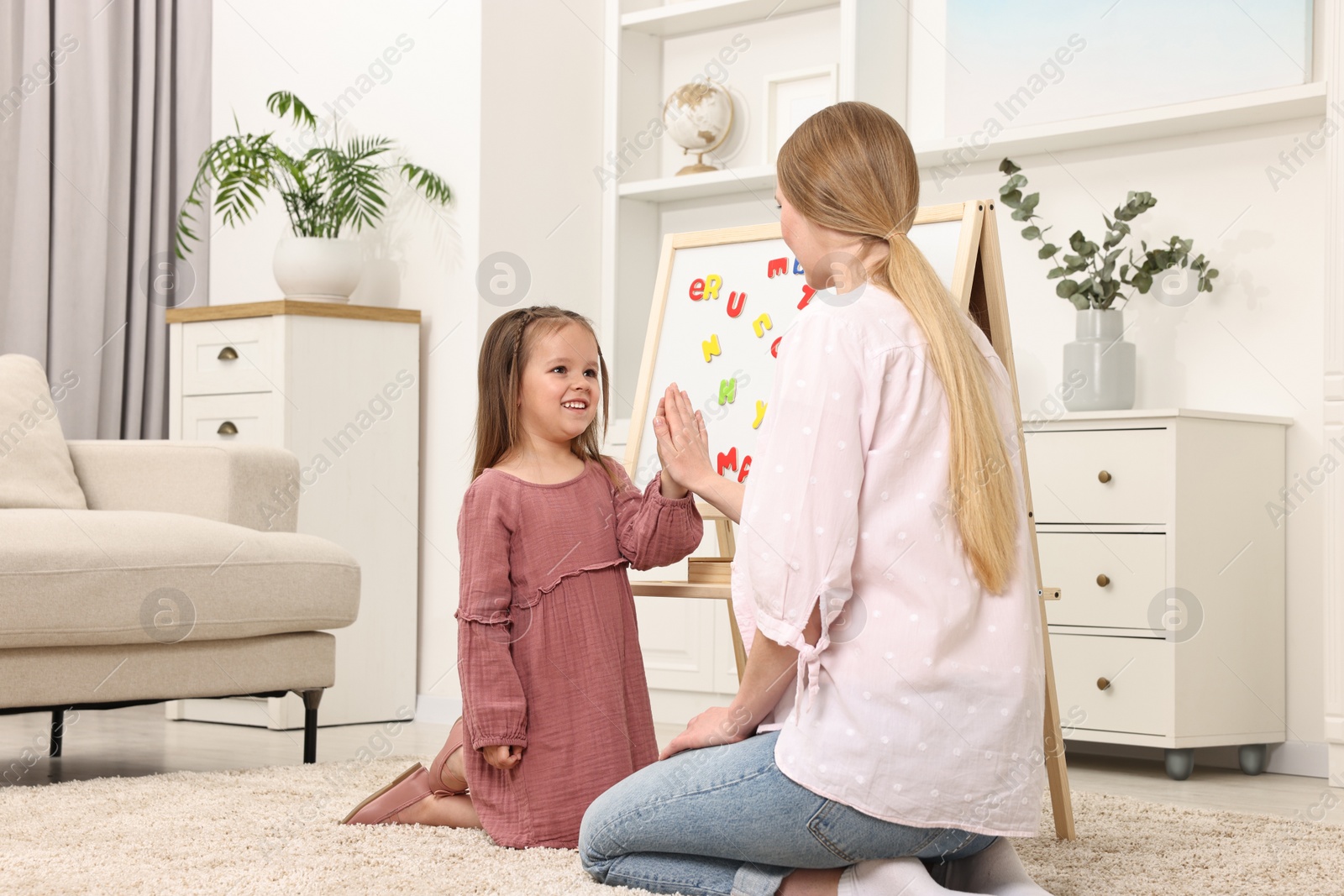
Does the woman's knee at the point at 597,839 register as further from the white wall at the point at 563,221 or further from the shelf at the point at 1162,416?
the white wall at the point at 563,221

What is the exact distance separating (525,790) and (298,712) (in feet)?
5.47

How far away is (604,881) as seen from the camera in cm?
155

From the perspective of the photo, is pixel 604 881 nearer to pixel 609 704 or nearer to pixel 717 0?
pixel 609 704

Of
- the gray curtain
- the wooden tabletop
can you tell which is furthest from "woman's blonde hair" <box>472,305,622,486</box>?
the gray curtain

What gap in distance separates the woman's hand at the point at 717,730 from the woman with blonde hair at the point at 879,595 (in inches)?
1.7

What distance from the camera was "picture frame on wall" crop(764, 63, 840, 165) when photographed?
3.66 metres

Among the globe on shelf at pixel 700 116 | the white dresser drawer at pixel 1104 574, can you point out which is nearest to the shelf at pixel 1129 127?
the globe on shelf at pixel 700 116

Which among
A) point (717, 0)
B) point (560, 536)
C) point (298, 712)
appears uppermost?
point (717, 0)

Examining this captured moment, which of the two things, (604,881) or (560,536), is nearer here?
(604,881)

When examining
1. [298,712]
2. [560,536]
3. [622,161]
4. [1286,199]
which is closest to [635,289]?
[622,161]

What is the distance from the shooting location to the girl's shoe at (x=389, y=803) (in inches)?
77.1

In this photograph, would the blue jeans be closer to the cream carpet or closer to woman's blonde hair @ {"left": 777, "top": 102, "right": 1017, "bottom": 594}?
the cream carpet

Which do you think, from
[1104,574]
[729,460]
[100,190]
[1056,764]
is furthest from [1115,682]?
[100,190]

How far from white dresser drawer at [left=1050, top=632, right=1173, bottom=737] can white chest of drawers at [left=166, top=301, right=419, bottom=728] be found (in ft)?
5.37
